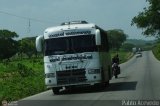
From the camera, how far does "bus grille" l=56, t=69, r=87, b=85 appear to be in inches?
885

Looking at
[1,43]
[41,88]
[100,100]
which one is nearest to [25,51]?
[1,43]

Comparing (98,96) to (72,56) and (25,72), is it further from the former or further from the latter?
(25,72)

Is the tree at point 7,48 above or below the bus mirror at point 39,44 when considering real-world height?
above

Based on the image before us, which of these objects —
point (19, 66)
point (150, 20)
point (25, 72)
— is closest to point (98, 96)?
point (25, 72)

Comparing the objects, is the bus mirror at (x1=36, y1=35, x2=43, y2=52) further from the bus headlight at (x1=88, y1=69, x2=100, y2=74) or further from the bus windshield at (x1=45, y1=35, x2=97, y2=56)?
the bus headlight at (x1=88, y1=69, x2=100, y2=74)

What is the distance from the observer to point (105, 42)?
87.3ft

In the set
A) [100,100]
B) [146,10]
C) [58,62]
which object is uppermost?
[146,10]

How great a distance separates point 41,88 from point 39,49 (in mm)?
6487

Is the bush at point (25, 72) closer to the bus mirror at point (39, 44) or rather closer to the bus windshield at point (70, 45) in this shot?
the bus mirror at point (39, 44)

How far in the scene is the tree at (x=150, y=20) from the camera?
7475cm

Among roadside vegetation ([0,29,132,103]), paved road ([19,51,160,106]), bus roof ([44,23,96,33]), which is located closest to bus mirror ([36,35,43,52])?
bus roof ([44,23,96,33])

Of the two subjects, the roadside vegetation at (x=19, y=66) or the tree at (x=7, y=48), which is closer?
the roadside vegetation at (x=19, y=66)

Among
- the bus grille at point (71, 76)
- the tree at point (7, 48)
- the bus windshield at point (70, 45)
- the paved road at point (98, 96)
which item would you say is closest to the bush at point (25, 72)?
the paved road at point (98, 96)

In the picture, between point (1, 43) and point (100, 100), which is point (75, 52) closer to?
point (100, 100)
